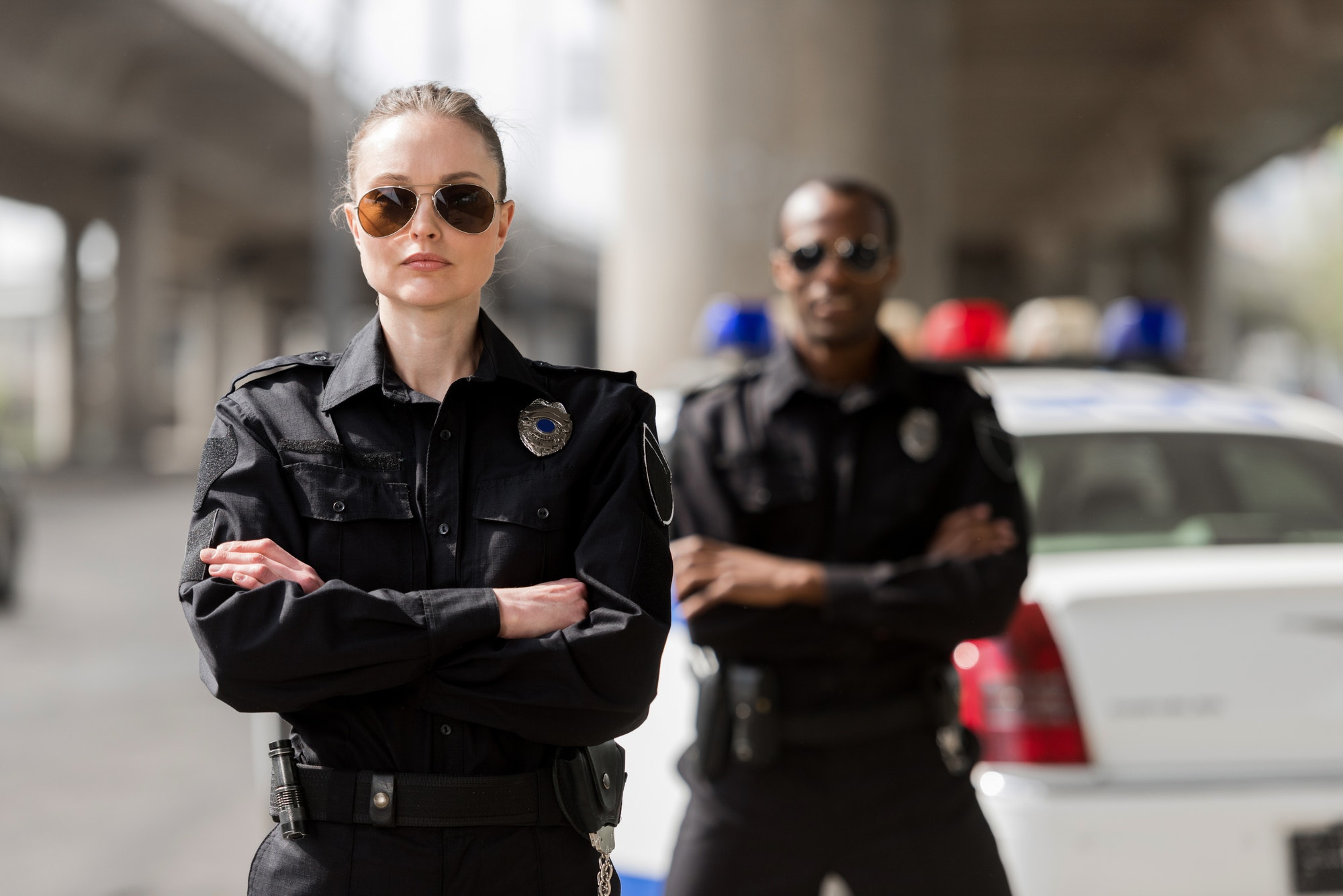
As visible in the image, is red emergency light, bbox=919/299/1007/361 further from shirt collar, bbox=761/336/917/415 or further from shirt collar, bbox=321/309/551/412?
shirt collar, bbox=321/309/551/412

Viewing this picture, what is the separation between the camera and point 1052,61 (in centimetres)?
2373

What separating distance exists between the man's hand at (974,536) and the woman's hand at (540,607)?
3.65 feet

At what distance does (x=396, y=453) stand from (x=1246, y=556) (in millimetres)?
2233

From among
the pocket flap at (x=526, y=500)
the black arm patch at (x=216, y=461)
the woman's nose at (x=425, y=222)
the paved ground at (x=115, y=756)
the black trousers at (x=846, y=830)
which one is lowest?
the paved ground at (x=115, y=756)

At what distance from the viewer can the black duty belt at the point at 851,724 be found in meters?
2.88

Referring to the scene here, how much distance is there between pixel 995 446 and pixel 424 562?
4.66 ft

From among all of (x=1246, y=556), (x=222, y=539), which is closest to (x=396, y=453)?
(x=222, y=539)

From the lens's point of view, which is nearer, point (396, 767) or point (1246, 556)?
point (396, 767)

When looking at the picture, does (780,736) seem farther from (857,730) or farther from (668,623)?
(668,623)

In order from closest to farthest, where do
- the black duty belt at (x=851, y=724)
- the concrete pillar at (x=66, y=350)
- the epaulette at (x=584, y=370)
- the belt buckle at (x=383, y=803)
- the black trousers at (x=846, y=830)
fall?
the belt buckle at (x=383, y=803)
the epaulette at (x=584, y=370)
the black trousers at (x=846, y=830)
the black duty belt at (x=851, y=724)
the concrete pillar at (x=66, y=350)

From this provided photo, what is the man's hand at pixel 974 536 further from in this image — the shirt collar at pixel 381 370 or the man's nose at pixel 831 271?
the shirt collar at pixel 381 370

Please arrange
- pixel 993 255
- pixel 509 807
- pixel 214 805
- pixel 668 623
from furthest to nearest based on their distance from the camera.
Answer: pixel 993 255 < pixel 214 805 < pixel 668 623 < pixel 509 807

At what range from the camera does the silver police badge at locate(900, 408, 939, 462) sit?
3.03 m

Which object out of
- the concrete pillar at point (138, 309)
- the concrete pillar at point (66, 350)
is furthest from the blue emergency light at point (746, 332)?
the concrete pillar at point (66, 350)
